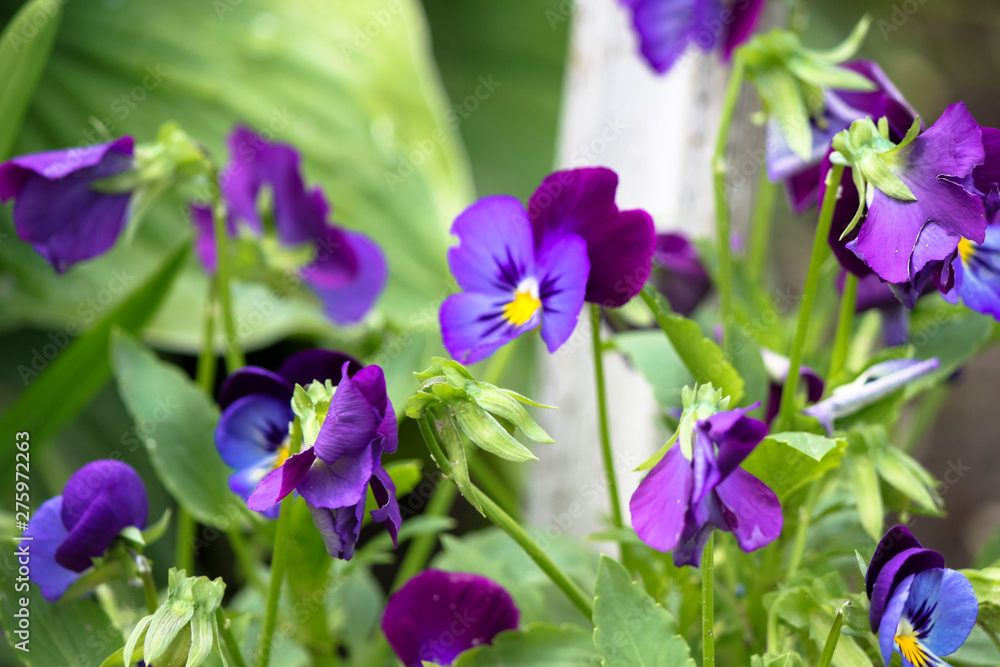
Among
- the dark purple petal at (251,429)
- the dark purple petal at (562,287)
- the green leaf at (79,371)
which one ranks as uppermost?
the dark purple petal at (562,287)

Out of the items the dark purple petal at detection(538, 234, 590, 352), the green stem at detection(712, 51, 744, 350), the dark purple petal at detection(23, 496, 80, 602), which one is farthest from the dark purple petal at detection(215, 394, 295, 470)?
the green stem at detection(712, 51, 744, 350)

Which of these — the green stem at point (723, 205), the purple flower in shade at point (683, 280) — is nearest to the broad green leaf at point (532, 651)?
the green stem at point (723, 205)

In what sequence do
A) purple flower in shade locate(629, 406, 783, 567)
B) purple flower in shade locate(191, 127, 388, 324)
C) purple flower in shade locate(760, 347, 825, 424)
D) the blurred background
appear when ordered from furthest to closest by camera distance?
the blurred background
purple flower in shade locate(191, 127, 388, 324)
purple flower in shade locate(760, 347, 825, 424)
purple flower in shade locate(629, 406, 783, 567)

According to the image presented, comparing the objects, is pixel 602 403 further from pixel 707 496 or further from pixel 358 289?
pixel 358 289

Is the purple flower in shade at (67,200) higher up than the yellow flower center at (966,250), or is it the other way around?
the yellow flower center at (966,250)

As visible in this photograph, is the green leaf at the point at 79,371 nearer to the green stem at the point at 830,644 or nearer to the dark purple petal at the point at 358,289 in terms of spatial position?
the dark purple petal at the point at 358,289

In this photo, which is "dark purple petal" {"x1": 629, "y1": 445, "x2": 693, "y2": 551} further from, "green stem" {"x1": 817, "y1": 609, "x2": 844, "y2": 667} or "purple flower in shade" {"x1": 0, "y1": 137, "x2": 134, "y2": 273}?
"purple flower in shade" {"x1": 0, "y1": 137, "x2": 134, "y2": 273}

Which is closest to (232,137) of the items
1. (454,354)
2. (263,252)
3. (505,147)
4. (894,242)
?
(263,252)
